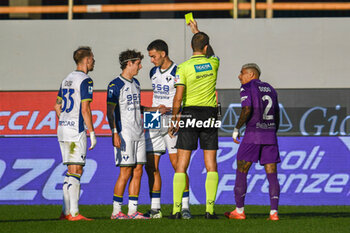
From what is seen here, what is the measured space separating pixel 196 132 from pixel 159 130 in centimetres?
83

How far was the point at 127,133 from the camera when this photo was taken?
8.28m

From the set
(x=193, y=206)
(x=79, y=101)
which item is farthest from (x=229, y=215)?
(x=193, y=206)

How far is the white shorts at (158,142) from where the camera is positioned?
8.62m

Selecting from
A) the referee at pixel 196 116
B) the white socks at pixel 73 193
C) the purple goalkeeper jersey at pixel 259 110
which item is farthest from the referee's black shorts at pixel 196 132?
the white socks at pixel 73 193

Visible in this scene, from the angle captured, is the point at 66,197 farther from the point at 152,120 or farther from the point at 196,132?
the point at 196,132

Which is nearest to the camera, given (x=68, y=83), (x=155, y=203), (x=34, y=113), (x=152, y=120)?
(x=68, y=83)

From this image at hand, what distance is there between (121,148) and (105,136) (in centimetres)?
423

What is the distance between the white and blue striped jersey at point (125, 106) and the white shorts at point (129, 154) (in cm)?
6

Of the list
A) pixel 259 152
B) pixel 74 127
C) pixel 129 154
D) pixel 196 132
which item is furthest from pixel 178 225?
pixel 74 127

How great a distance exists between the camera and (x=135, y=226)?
24.1 ft

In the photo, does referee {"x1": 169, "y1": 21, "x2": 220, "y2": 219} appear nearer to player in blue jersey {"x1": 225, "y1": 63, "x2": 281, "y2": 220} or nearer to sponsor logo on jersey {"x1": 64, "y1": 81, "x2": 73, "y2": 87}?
player in blue jersey {"x1": 225, "y1": 63, "x2": 281, "y2": 220}

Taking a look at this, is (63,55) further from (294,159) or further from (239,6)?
(294,159)

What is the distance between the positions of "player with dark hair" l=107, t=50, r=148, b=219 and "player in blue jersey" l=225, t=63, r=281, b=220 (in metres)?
1.13

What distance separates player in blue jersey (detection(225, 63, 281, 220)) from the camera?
796 centimetres
